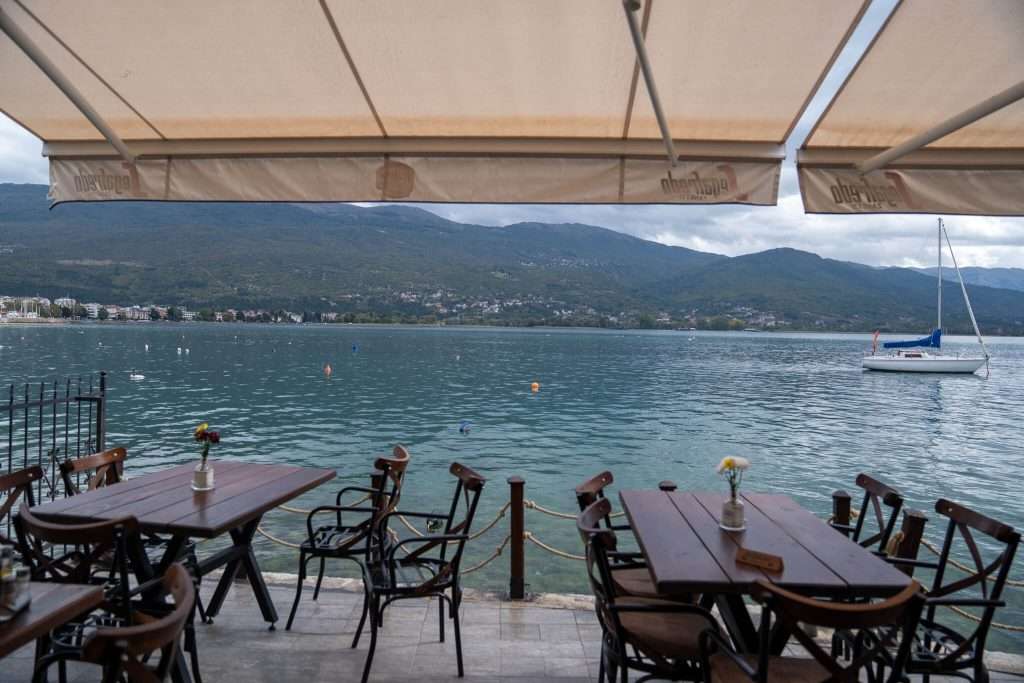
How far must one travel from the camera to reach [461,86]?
381 centimetres

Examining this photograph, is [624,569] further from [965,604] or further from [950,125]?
[950,125]

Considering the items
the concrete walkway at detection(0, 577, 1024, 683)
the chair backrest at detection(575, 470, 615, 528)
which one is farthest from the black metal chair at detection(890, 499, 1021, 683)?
the chair backrest at detection(575, 470, 615, 528)

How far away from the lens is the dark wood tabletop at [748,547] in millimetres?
2547

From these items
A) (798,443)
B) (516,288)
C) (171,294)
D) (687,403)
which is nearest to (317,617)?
(798,443)

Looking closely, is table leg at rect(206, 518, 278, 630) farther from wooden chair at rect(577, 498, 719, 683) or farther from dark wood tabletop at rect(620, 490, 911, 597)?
dark wood tabletop at rect(620, 490, 911, 597)

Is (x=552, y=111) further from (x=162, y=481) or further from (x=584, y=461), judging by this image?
(x=584, y=461)

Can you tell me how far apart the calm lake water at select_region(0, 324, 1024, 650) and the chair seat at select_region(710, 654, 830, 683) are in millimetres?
5472

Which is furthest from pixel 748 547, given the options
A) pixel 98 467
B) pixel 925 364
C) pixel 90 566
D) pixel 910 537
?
pixel 925 364

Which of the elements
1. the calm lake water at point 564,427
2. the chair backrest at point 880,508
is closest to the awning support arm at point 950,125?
the chair backrest at point 880,508

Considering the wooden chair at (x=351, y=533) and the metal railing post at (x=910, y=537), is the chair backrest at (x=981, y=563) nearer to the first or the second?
the metal railing post at (x=910, y=537)

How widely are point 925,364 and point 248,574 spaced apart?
2493 inches

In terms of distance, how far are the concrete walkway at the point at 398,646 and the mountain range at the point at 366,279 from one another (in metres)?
109

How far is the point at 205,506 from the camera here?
139 inches

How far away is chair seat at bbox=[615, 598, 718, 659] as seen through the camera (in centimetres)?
285
